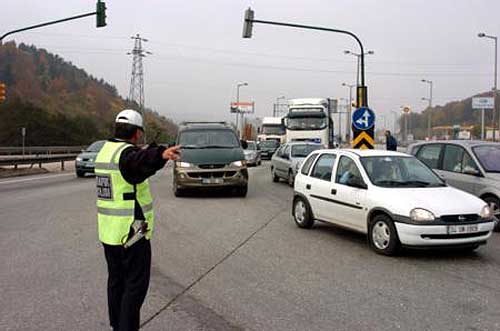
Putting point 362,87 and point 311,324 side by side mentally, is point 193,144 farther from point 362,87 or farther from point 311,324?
point 311,324

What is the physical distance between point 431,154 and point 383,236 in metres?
4.64

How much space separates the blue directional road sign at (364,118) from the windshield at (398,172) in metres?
8.89

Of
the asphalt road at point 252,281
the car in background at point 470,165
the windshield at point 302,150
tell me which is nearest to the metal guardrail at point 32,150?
the windshield at point 302,150

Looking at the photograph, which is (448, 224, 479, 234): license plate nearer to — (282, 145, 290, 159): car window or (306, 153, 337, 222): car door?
(306, 153, 337, 222): car door

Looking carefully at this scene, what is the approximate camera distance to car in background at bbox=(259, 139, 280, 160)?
1742 inches

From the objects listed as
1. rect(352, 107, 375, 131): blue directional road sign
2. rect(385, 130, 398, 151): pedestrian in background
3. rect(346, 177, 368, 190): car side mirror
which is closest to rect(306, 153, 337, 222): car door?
rect(346, 177, 368, 190): car side mirror

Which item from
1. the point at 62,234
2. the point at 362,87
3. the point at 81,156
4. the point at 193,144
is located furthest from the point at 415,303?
the point at 81,156

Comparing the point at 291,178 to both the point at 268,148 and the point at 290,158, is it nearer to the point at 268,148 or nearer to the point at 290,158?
the point at 290,158

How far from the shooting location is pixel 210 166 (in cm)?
1491

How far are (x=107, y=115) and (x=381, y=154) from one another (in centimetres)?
10391

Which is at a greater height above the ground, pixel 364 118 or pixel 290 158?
pixel 364 118

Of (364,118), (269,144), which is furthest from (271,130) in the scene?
(364,118)

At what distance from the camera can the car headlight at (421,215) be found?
7359mm

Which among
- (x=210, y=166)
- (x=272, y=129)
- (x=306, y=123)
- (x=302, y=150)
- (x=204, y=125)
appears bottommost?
(x=210, y=166)
